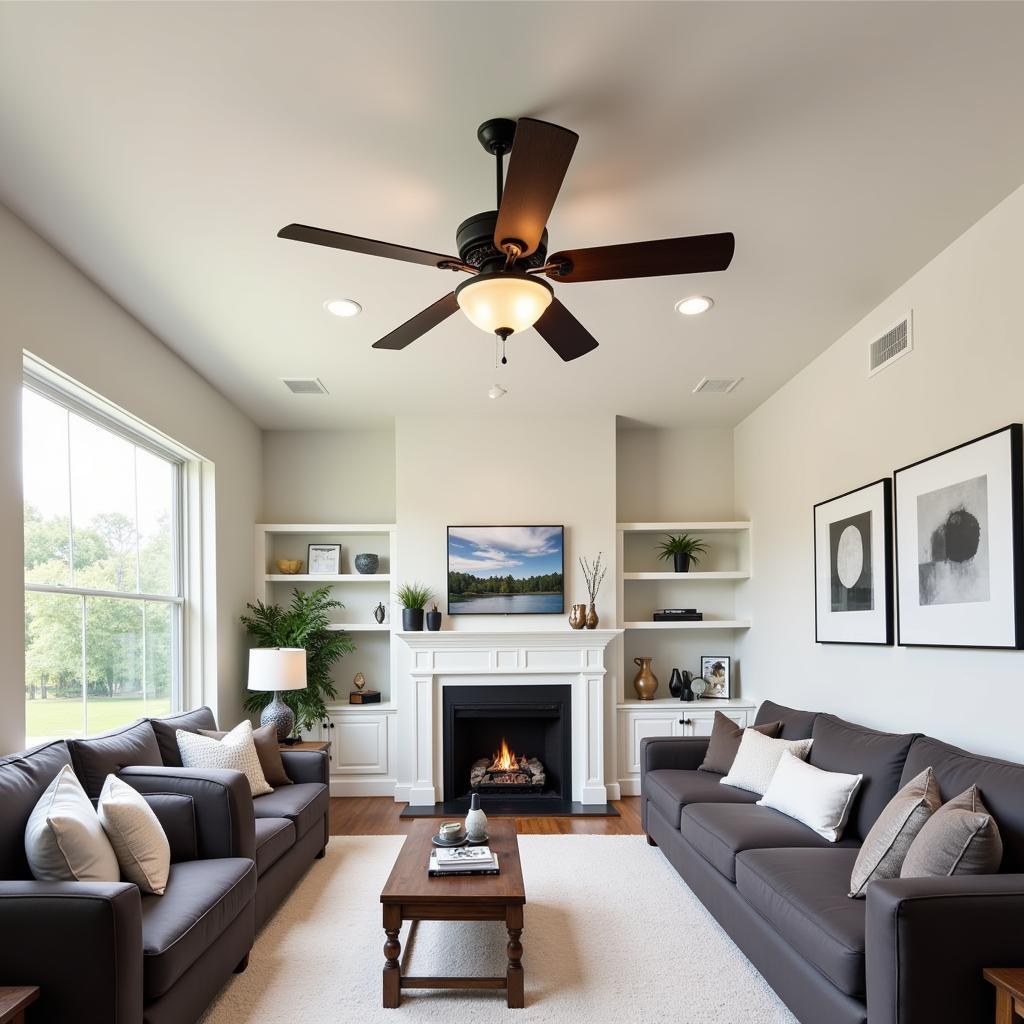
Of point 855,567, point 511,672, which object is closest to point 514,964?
point 855,567

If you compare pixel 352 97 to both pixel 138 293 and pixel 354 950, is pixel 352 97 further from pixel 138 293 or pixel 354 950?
pixel 354 950

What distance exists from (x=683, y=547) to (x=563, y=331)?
363 cm

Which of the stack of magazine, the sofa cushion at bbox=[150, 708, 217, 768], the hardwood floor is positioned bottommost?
the hardwood floor

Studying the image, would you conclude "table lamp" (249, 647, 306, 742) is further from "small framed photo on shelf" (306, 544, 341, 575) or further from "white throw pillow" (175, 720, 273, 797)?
"small framed photo on shelf" (306, 544, 341, 575)

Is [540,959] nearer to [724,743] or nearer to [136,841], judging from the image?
[136,841]

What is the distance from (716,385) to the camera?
5.29 m

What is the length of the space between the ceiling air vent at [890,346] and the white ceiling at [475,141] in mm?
187

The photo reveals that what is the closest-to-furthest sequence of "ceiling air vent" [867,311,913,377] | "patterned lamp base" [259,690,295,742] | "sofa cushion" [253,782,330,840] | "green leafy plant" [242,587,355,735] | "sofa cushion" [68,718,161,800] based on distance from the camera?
"sofa cushion" [68,718,161,800] → "ceiling air vent" [867,311,913,377] → "sofa cushion" [253,782,330,840] → "patterned lamp base" [259,690,295,742] → "green leafy plant" [242,587,355,735]

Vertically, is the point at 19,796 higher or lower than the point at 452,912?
higher

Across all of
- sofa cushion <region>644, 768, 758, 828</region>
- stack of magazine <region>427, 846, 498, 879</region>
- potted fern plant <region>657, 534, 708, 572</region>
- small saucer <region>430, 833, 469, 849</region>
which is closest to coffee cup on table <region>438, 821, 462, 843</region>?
small saucer <region>430, 833, 469, 849</region>

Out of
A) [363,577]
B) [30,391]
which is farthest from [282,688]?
[30,391]

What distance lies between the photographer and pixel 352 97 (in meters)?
2.32

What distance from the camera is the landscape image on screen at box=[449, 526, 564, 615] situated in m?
6.02

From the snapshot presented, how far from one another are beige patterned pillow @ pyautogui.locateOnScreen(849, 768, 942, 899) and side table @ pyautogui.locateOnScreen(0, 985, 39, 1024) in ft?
7.72
